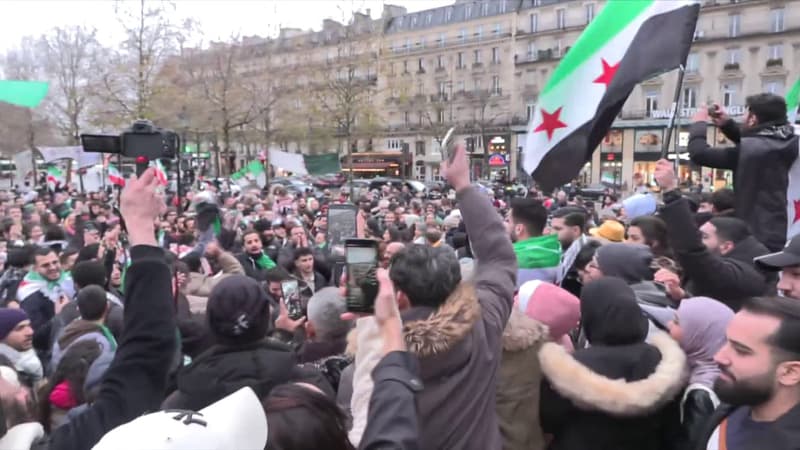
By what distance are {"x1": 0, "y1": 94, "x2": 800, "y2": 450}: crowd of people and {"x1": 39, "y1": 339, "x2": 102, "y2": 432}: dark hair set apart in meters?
0.01

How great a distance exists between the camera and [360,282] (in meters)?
2.17

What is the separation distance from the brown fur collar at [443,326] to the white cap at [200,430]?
753 mm

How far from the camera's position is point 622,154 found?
51.0 meters

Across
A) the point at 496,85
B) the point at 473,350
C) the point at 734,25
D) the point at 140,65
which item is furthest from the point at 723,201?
the point at 496,85

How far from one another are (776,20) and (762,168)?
48427mm

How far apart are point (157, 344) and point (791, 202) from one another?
4.59 m

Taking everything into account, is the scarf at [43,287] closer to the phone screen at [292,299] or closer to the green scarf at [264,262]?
the green scarf at [264,262]

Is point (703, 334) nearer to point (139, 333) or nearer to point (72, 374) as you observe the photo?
point (139, 333)

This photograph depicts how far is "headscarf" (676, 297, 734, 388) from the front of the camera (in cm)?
293

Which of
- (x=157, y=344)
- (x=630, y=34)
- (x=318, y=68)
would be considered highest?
(x=318, y=68)

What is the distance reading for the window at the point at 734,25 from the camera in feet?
150

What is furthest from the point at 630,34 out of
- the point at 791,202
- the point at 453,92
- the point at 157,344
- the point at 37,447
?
the point at 453,92

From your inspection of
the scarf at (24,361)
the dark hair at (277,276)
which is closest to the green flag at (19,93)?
the dark hair at (277,276)

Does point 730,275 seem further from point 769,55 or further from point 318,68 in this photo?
point 769,55
